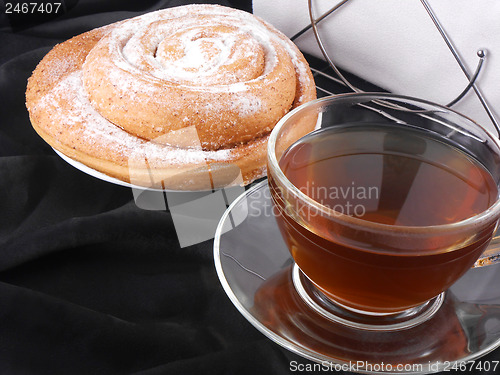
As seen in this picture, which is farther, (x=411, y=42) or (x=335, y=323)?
(x=411, y=42)

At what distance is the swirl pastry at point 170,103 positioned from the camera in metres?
0.70

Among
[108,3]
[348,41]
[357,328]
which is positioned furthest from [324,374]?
[108,3]

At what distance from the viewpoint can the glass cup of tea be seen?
1.40 feet

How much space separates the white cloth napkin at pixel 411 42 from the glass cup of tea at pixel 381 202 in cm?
29

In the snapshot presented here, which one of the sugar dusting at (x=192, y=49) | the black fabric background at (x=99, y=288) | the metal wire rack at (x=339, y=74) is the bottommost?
the black fabric background at (x=99, y=288)

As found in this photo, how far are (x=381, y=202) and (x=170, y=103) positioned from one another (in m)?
0.30

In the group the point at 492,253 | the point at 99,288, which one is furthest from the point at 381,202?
the point at 99,288

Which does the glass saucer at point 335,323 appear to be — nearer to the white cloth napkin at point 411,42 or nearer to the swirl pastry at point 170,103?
the swirl pastry at point 170,103

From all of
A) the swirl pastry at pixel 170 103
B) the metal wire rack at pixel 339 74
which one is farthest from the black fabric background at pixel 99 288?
the metal wire rack at pixel 339 74

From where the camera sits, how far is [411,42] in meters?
0.86

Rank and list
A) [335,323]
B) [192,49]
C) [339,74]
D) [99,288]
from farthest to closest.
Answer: [339,74], [192,49], [99,288], [335,323]

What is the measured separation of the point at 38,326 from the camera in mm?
567

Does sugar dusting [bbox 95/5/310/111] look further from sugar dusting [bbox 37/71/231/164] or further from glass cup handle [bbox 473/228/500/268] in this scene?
glass cup handle [bbox 473/228/500/268]

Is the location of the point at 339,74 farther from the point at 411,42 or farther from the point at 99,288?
the point at 99,288
